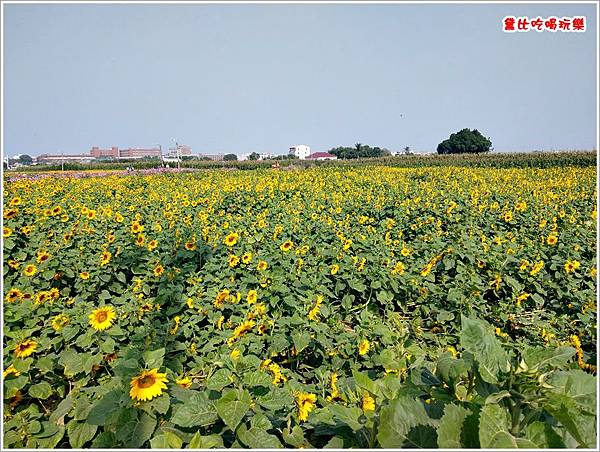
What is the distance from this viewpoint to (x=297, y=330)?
7.88 feet

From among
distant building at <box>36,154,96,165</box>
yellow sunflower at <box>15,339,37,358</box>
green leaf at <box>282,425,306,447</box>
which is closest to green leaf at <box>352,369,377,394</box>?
green leaf at <box>282,425,306,447</box>

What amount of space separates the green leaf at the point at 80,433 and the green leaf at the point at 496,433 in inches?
49.3

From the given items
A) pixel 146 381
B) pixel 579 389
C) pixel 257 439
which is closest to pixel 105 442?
pixel 146 381

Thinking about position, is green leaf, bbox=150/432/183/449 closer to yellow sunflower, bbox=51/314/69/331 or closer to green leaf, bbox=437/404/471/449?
green leaf, bbox=437/404/471/449

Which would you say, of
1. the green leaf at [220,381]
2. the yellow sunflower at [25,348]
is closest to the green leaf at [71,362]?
the yellow sunflower at [25,348]

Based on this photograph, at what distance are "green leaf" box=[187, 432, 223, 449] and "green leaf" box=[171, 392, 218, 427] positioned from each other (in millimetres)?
93

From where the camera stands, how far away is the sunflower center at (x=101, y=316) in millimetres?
2090

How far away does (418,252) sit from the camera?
14.6 ft

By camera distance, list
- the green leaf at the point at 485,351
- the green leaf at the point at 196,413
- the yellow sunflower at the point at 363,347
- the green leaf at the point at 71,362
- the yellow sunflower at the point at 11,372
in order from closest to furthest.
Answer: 1. the green leaf at the point at 485,351
2. the green leaf at the point at 196,413
3. the yellow sunflower at the point at 11,372
4. the green leaf at the point at 71,362
5. the yellow sunflower at the point at 363,347

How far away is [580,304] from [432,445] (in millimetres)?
3081

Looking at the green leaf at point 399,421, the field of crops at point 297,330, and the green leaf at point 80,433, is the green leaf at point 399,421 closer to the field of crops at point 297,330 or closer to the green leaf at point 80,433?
the field of crops at point 297,330

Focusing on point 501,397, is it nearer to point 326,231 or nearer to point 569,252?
point 326,231

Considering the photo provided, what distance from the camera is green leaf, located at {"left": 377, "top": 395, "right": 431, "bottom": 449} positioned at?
37.2 inches

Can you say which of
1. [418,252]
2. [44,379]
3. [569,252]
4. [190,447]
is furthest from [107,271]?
[569,252]
